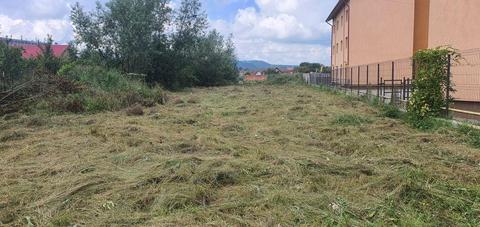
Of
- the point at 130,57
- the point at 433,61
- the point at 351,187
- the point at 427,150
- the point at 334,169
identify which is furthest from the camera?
the point at 130,57

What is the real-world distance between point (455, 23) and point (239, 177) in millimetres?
11285

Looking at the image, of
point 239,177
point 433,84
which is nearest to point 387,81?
point 433,84

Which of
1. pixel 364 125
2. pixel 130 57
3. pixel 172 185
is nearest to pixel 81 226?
pixel 172 185

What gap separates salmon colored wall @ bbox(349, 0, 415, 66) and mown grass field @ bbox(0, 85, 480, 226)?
48.9 feet

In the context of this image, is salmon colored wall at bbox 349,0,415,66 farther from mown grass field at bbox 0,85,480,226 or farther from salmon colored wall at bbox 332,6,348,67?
mown grass field at bbox 0,85,480,226

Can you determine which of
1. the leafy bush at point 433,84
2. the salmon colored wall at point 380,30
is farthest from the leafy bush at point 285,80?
the leafy bush at point 433,84

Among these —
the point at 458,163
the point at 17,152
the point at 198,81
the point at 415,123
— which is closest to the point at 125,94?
the point at 17,152

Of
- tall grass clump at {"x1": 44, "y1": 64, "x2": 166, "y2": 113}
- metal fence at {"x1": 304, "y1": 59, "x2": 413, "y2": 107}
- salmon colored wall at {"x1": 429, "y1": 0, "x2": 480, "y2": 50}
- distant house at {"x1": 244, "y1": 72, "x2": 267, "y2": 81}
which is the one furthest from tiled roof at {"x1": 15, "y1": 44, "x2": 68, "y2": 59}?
distant house at {"x1": 244, "y1": 72, "x2": 267, "y2": 81}

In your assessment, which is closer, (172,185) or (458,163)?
(172,185)

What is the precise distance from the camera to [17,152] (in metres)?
7.06

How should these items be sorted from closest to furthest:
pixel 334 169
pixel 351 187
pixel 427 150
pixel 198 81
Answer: pixel 351 187 < pixel 334 169 < pixel 427 150 < pixel 198 81

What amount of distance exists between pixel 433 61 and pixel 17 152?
359 inches

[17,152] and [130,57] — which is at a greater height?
[130,57]

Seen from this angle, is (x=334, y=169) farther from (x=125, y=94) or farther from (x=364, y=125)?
(x=125, y=94)
